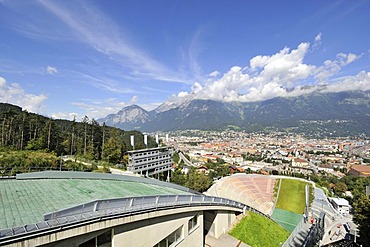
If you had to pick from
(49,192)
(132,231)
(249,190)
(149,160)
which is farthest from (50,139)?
(249,190)

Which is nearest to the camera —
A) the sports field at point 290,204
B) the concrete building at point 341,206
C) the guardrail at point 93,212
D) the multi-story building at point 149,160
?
the guardrail at point 93,212

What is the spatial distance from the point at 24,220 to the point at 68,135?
35.8m

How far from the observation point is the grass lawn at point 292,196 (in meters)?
38.0

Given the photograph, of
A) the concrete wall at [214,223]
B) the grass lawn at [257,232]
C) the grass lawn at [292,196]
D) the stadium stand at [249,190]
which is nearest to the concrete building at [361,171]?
the grass lawn at [292,196]

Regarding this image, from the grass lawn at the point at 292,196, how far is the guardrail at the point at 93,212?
111 feet

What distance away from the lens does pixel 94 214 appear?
6523 mm

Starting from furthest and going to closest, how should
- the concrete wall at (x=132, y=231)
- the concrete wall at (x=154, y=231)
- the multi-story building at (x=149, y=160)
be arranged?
the multi-story building at (x=149, y=160) < the concrete wall at (x=154, y=231) < the concrete wall at (x=132, y=231)

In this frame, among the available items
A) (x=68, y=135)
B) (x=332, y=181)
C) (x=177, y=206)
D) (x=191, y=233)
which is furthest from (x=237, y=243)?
(x=332, y=181)

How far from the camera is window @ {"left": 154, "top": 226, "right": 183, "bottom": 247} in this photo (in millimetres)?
9270

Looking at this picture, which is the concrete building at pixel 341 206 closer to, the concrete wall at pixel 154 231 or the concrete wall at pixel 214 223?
the concrete wall at pixel 214 223

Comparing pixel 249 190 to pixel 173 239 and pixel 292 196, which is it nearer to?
pixel 292 196

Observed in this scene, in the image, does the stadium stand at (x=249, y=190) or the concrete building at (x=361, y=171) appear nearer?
the stadium stand at (x=249, y=190)

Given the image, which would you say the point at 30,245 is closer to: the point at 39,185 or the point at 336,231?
the point at 39,185

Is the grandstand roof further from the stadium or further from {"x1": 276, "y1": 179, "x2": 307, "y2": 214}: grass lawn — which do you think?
{"x1": 276, "y1": 179, "x2": 307, "y2": 214}: grass lawn
